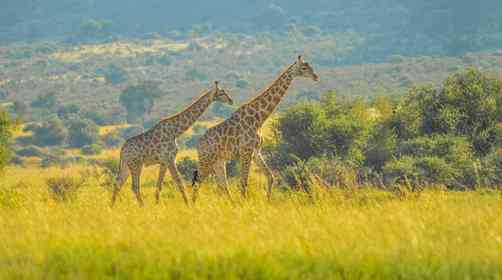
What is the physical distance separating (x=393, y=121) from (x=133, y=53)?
147 m

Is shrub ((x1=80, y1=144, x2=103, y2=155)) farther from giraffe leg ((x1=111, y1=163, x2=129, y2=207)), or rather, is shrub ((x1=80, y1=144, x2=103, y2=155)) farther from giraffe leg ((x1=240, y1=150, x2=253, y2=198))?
giraffe leg ((x1=240, y1=150, x2=253, y2=198))

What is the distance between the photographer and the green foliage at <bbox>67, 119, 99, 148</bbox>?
64.8m

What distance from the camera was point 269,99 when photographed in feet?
43.7

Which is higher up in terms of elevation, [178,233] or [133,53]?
[178,233]

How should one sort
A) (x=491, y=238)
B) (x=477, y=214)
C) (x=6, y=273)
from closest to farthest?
1. (x=6, y=273)
2. (x=491, y=238)
3. (x=477, y=214)

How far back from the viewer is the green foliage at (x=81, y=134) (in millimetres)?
64812

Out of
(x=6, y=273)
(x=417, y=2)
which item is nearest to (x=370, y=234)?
(x=6, y=273)

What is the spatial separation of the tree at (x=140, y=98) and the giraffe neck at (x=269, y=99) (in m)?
78.7

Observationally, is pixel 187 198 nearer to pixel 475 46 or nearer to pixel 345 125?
pixel 345 125

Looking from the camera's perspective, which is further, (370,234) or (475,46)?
(475,46)

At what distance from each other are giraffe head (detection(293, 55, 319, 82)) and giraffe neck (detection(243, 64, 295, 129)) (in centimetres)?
8

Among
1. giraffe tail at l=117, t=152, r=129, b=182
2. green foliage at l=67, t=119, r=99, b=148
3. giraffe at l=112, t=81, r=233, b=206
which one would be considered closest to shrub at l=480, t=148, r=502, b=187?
giraffe at l=112, t=81, r=233, b=206

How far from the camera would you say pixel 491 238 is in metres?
7.60

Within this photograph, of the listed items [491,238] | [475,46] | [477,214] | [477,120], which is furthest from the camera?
[475,46]
